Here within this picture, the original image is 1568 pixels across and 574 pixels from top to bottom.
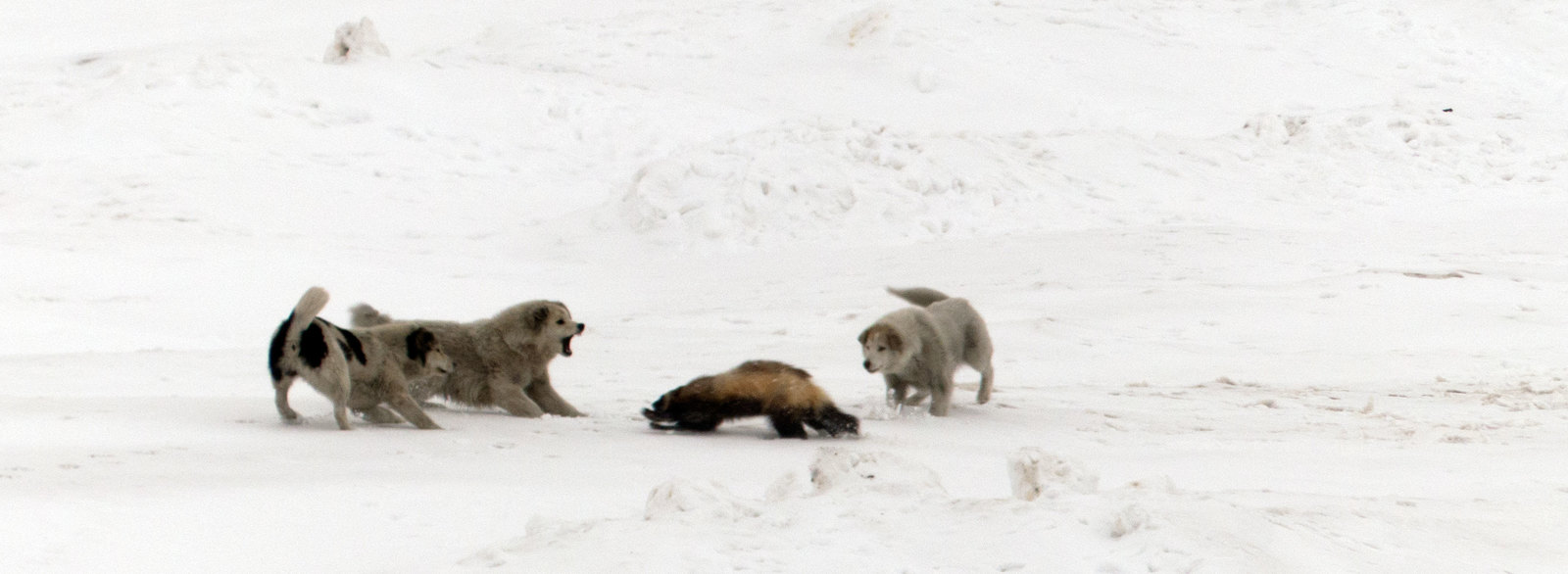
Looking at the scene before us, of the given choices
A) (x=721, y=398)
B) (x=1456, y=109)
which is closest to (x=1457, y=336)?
(x=721, y=398)

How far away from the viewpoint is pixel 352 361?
20.8 feet

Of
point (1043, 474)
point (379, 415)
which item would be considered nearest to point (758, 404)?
point (379, 415)

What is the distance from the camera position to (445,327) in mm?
7137

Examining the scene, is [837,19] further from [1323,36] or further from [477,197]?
[477,197]

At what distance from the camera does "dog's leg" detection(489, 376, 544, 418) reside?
7.08 m

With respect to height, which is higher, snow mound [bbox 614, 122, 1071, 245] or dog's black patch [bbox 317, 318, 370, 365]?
dog's black patch [bbox 317, 318, 370, 365]

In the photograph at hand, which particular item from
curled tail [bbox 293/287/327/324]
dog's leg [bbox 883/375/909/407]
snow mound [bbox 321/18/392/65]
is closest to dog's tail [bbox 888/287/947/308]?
dog's leg [bbox 883/375/909/407]

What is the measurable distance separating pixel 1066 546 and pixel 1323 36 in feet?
92.5

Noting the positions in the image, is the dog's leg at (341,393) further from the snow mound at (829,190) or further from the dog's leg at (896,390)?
the snow mound at (829,190)

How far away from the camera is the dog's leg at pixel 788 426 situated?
6.71 m

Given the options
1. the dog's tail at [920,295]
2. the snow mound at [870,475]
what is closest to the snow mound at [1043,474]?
the snow mound at [870,475]

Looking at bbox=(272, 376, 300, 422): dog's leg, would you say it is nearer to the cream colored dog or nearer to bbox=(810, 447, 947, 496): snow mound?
the cream colored dog

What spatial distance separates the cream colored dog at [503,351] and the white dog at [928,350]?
4.79ft

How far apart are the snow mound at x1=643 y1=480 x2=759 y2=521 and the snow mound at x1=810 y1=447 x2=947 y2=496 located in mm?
352
